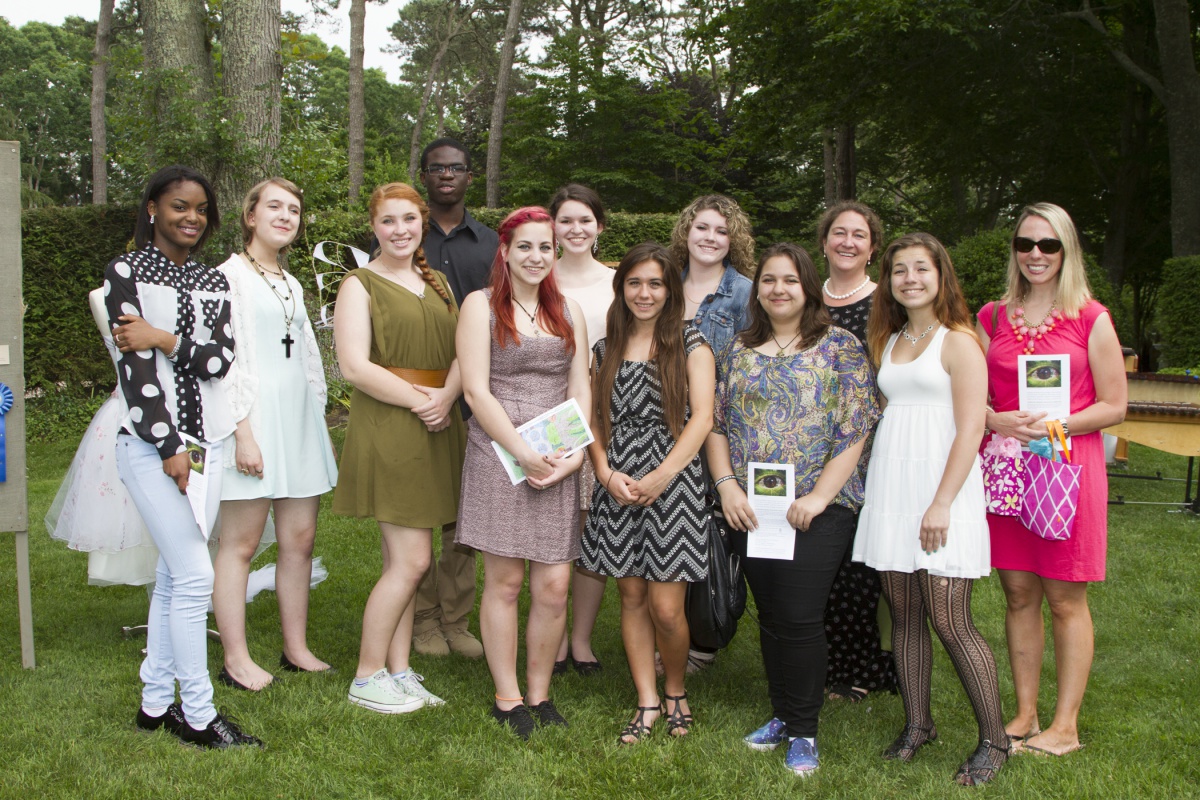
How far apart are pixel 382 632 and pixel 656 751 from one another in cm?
120

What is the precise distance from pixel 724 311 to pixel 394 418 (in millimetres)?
1482

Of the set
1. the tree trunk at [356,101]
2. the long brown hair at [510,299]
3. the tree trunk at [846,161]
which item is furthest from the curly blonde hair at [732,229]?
the tree trunk at [356,101]

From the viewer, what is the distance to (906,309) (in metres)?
3.46

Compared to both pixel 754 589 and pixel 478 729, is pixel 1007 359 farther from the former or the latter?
pixel 478 729

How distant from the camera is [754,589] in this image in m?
3.45

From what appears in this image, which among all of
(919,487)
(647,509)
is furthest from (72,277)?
(919,487)

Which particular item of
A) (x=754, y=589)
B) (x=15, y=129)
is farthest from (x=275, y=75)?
(x=15, y=129)

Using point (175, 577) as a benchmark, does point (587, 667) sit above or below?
below

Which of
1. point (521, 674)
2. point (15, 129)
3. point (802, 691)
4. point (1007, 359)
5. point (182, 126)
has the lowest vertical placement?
point (521, 674)

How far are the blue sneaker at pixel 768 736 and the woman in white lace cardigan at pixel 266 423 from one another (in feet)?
6.80

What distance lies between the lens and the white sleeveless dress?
319 cm

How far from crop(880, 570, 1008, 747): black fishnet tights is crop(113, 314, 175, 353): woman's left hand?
8.83 feet

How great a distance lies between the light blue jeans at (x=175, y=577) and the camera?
318 cm

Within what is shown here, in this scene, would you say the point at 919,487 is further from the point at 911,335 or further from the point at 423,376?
the point at 423,376
